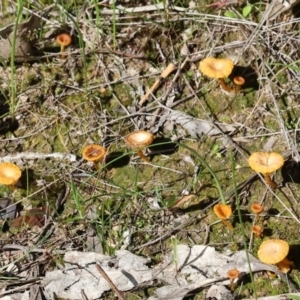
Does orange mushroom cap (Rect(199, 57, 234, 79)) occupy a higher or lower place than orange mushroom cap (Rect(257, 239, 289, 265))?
higher

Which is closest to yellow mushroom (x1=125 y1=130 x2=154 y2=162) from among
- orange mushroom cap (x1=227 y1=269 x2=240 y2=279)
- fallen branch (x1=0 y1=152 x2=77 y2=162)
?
fallen branch (x1=0 y1=152 x2=77 y2=162)

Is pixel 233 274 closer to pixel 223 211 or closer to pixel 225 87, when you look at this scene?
pixel 223 211

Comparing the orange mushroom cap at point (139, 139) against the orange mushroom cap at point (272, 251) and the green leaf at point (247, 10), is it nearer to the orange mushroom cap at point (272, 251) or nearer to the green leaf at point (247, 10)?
the orange mushroom cap at point (272, 251)

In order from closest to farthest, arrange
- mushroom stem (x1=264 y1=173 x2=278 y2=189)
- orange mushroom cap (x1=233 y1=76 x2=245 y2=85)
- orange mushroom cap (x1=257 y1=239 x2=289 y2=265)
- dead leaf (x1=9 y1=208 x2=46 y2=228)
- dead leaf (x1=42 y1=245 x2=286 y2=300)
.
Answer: orange mushroom cap (x1=257 y1=239 x2=289 y2=265)
dead leaf (x1=42 y1=245 x2=286 y2=300)
mushroom stem (x1=264 y1=173 x2=278 y2=189)
dead leaf (x1=9 y1=208 x2=46 y2=228)
orange mushroom cap (x1=233 y1=76 x2=245 y2=85)

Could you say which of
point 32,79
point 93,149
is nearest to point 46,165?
point 93,149

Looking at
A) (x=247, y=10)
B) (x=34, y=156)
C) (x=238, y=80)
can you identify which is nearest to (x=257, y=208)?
(x=238, y=80)

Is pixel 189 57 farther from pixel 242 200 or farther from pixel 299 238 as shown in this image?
pixel 299 238

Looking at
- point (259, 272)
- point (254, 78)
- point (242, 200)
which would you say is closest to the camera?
point (259, 272)

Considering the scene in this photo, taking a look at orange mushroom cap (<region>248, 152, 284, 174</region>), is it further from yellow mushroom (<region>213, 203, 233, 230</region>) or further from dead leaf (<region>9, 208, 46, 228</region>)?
dead leaf (<region>9, 208, 46, 228</region>)
